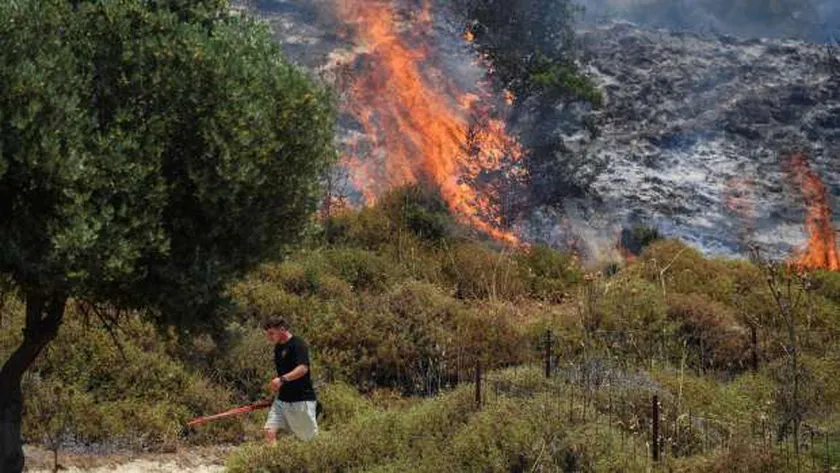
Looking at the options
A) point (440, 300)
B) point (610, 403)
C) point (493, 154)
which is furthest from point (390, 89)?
point (610, 403)

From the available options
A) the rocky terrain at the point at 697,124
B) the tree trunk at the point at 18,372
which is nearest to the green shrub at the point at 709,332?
the rocky terrain at the point at 697,124

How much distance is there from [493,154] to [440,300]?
43.7ft

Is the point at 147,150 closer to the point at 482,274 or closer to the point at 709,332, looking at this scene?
the point at 709,332


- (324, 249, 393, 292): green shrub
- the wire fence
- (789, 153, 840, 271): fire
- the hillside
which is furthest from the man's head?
(789, 153, 840, 271): fire

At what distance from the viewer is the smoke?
145 feet

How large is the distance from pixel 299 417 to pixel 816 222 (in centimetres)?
2615

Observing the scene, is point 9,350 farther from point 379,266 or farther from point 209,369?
point 379,266

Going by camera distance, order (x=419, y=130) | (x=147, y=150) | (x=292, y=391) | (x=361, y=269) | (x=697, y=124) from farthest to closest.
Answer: (x=697, y=124)
(x=419, y=130)
(x=361, y=269)
(x=292, y=391)
(x=147, y=150)

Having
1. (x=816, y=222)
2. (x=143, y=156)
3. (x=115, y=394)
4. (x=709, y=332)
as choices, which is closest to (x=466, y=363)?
(x=709, y=332)

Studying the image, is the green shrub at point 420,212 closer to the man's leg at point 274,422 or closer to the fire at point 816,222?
the fire at point 816,222

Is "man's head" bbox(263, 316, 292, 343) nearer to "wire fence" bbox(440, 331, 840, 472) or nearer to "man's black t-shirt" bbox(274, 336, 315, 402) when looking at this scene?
"man's black t-shirt" bbox(274, 336, 315, 402)

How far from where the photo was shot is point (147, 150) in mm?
9320

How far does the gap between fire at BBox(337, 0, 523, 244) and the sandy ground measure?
1665 centimetres

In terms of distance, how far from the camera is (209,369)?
58.3 feet
